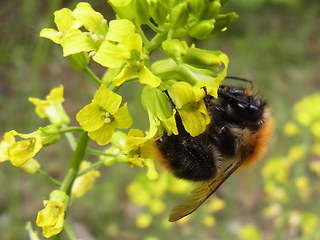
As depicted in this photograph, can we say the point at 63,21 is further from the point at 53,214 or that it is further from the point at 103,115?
the point at 53,214

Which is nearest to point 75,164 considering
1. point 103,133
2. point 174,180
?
point 103,133

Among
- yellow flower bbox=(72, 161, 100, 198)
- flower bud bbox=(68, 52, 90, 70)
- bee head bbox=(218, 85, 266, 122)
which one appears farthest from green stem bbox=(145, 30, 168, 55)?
yellow flower bbox=(72, 161, 100, 198)

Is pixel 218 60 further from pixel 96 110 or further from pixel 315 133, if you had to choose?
pixel 315 133

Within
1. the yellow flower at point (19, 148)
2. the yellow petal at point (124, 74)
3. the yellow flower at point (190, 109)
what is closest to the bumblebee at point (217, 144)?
the yellow flower at point (190, 109)

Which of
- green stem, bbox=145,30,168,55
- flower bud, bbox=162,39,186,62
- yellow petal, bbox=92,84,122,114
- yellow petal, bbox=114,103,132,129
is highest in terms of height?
flower bud, bbox=162,39,186,62

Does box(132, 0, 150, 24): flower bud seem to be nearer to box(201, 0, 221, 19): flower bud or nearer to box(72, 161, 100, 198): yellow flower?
box(201, 0, 221, 19): flower bud

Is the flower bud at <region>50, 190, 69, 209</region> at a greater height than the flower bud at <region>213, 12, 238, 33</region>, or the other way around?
the flower bud at <region>213, 12, 238, 33</region>

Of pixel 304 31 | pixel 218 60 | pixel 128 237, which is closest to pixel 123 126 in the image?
pixel 218 60
